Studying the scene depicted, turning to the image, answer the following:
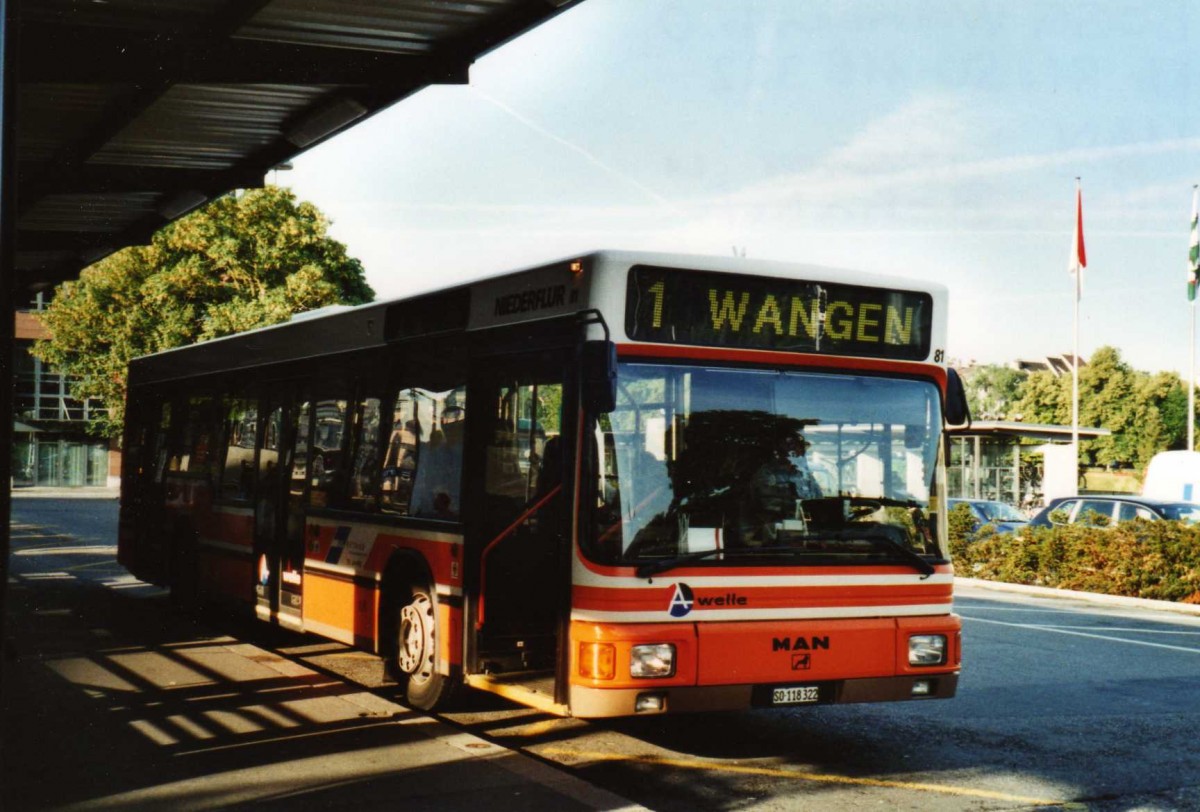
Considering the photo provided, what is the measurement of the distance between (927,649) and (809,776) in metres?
1.02

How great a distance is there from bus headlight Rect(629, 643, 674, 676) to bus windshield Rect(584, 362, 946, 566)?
426 mm

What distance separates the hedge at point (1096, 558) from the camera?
64.4ft

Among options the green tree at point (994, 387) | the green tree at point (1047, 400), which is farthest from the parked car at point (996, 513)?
the green tree at point (994, 387)

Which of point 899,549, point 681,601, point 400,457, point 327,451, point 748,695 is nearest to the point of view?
point 681,601

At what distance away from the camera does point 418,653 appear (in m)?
8.96

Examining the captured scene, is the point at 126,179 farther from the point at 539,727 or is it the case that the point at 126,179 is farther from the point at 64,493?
the point at 64,493

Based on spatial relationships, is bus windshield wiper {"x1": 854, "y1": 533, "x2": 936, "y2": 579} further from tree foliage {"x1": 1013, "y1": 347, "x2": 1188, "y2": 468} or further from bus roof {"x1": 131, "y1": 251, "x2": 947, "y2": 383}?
tree foliage {"x1": 1013, "y1": 347, "x2": 1188, "y2": 468}

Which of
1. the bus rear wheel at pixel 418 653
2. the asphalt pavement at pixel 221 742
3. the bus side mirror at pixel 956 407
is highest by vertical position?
the bus side mirror at pixel 956 407

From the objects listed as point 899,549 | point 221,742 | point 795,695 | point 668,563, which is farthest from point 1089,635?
point 221,742

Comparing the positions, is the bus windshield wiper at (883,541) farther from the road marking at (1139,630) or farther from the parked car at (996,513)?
the parked car at (996,513)

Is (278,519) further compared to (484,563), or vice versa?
(278,519)

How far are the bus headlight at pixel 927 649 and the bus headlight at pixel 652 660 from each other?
1.57m

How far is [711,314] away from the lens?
7453 mm

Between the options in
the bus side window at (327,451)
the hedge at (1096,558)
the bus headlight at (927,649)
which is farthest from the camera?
the hedge at (1096,558)
